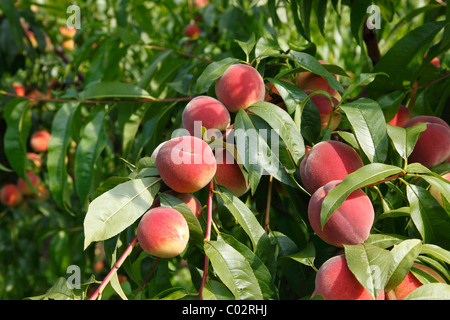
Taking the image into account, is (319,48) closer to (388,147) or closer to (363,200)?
(388,147)

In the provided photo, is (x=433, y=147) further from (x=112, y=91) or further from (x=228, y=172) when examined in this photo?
(x=112, y=91)

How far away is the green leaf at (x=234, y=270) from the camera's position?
2.05 ft

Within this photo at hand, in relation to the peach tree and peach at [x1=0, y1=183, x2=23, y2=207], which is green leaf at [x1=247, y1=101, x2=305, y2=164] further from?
peach at [x1=0, y1=183, x2=23, y2=207]

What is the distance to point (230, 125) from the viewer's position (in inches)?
34.1

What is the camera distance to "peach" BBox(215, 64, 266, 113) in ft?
2.70

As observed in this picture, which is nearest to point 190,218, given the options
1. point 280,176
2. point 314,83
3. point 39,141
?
point 280,176

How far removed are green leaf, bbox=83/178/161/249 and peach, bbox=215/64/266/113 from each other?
0.21m

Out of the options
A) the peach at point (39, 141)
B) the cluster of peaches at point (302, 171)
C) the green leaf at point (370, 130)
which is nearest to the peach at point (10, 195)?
the peach at point (39, 141)

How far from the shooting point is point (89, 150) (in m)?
1.06

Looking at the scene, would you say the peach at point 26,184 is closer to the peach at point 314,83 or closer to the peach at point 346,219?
the peach at point 314,83

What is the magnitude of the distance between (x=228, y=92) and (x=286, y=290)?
1.68 feet

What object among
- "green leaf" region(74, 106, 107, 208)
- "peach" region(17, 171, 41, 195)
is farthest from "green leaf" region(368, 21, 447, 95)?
"peach" region(17, 171, 41, 195)

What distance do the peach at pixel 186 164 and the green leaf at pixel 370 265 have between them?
0.24 m
